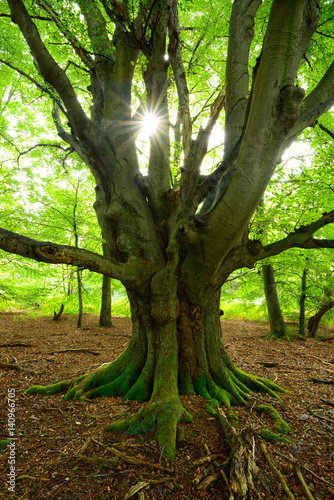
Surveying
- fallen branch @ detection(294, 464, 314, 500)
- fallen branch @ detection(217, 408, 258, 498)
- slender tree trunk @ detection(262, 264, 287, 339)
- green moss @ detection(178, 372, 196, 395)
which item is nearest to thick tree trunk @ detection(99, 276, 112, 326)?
slender tree trunk @ detection(262, 264, 287, 339)

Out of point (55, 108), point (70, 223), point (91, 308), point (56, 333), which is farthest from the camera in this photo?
point (91, 308)

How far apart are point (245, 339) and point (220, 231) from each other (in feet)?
24.1

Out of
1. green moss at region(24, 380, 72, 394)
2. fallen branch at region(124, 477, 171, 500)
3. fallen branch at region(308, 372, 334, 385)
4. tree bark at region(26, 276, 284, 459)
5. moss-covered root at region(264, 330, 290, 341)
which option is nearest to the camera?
A: fallen branch at region(124, 477, 171, 500)

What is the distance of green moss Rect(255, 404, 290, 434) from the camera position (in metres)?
2.72

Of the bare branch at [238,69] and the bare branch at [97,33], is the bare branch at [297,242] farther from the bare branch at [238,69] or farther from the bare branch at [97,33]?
the bare branch at [97,33]

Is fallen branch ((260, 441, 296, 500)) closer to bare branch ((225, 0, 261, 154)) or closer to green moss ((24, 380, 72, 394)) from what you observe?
green moss ((24, 380, 72, 394))

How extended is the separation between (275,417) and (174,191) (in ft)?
10.9

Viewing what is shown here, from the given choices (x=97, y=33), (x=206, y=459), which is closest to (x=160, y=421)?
(x=206, y=459)

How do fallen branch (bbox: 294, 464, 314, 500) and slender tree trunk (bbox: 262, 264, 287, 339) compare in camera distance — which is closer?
fallen branch (bbox: 294, 464, 314, 500)

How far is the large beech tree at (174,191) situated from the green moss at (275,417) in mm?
253

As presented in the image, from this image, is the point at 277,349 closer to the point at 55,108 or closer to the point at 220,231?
the point at 220,231

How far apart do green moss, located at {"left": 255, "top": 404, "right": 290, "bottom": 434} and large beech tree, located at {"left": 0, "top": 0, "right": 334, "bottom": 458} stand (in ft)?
0.83

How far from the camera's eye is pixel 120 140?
3775mm

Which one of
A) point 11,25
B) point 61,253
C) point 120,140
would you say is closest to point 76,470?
point 61,253
